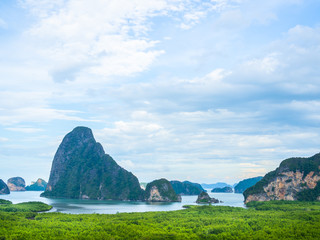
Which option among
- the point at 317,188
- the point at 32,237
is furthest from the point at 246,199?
the point at 32,237

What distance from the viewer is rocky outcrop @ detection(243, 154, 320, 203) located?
145 meters

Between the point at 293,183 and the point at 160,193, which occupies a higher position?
the point at 293,183

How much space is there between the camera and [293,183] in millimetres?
151625

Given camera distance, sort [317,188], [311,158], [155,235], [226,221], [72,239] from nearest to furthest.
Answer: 1. [72,239]
2. [155,235]
3. [226,221]
4. [317,188]
5. [311,158]

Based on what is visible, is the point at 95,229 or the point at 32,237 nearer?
the point at 32,237

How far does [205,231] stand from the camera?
179ft

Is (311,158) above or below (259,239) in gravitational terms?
above

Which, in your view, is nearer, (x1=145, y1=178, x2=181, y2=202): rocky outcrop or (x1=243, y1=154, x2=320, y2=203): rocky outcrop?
(x1=243, y1=154, x2=320, y2=203): rocky outcrop

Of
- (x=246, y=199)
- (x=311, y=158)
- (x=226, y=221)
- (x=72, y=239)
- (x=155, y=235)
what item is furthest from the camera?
(x=246, y=199)

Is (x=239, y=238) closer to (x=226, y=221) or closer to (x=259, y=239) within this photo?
(x=259, y=239)

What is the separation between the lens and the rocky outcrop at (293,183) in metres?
145

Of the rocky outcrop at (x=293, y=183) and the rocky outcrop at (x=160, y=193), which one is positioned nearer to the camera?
the rocky outcrop at (x=293, y=183)

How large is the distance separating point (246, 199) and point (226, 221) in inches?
4391

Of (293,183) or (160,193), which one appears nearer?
(293,183)
